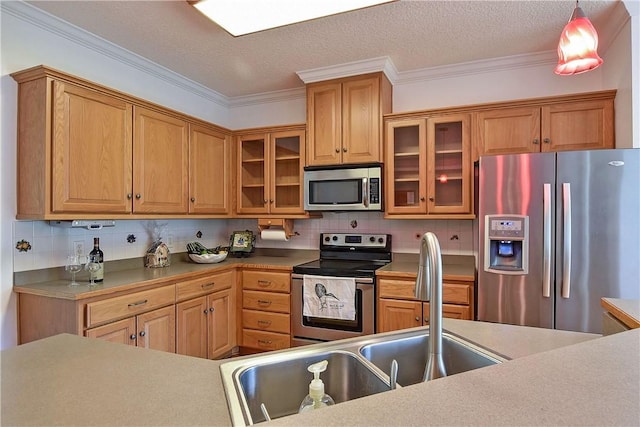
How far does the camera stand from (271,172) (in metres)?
3.42

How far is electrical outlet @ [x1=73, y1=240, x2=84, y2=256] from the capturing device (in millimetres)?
2430

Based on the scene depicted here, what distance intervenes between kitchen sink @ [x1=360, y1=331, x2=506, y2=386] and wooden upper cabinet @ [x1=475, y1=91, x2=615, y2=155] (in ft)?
6.39

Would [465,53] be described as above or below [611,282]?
above

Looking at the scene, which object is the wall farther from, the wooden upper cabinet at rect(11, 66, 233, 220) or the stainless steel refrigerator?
the stainless steel refrigerator

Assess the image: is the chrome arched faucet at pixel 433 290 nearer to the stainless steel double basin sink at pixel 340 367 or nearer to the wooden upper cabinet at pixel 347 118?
the stainless steel double basin sink at pixel 340 367

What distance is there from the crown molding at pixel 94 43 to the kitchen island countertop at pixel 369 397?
211 cm

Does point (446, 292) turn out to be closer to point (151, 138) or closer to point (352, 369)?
point (352, 369)

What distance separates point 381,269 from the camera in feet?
9.12

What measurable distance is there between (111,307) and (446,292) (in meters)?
2.19

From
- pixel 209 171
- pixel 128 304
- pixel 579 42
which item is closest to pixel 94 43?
pixel 209 171

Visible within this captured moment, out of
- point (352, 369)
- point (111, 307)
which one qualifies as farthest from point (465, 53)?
point (111, 307)

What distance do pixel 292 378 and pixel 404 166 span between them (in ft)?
7.48

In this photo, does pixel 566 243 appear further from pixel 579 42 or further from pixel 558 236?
pixel 579 42

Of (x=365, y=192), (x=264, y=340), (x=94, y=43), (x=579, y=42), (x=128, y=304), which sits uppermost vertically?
(x=94, y=43)
